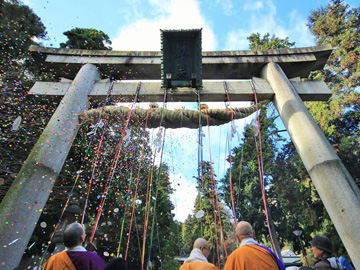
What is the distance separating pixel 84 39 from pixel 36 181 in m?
7.88

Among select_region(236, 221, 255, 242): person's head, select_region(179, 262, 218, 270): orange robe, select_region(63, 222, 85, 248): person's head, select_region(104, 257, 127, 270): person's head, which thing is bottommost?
select_region(104, 257, 127, 270): person's head

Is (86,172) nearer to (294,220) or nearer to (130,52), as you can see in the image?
(130,52)

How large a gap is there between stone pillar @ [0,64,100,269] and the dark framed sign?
7.24ft

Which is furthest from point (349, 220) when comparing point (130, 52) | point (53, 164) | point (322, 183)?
point (130, 52)

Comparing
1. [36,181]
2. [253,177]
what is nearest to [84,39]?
[36,181]

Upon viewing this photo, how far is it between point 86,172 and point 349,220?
23.2 feet

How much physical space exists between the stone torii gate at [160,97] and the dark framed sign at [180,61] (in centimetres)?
28

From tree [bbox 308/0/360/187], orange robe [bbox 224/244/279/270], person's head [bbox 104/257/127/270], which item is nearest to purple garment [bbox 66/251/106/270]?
person's head [bbox 104/257/127/270]

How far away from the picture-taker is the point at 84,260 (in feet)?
6.88

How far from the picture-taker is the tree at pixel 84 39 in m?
9.98

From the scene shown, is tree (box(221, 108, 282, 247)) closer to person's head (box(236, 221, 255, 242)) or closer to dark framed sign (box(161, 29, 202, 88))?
dark framed sign (box(161, 29, 202, 88))

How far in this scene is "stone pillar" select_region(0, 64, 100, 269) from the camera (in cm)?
370

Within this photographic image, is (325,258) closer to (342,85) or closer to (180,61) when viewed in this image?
(180,61)

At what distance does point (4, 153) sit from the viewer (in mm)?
6367
